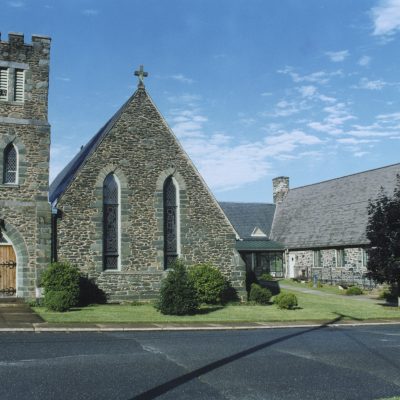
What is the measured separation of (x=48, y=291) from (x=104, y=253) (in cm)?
357

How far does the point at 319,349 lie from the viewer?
13.7m

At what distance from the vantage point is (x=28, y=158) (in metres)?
25.3

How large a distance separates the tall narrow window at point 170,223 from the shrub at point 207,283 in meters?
1.33

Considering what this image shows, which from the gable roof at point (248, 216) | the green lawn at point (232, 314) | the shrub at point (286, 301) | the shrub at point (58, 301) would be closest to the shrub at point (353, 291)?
the green lawn at point (232, 314)

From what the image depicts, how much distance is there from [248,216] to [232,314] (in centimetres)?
2748

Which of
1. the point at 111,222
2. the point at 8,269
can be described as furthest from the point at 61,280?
the point at 111,222

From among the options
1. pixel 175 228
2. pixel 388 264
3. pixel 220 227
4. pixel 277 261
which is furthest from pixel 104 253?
pixel 277 261

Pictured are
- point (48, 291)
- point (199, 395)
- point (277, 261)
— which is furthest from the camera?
point (277, 261)

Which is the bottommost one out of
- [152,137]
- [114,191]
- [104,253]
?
[104,253]

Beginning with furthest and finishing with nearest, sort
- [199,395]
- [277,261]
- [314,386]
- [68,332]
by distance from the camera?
[277,261] < [68,332] < [314,386] < [199,395]

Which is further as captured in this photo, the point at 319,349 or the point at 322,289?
the point at 322,289

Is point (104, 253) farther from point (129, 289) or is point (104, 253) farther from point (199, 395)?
point (199, 395)

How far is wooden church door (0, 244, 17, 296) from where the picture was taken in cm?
2480

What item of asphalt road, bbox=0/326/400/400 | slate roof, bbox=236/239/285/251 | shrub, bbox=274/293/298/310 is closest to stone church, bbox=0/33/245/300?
shrub, bbox=274/293/298/310
